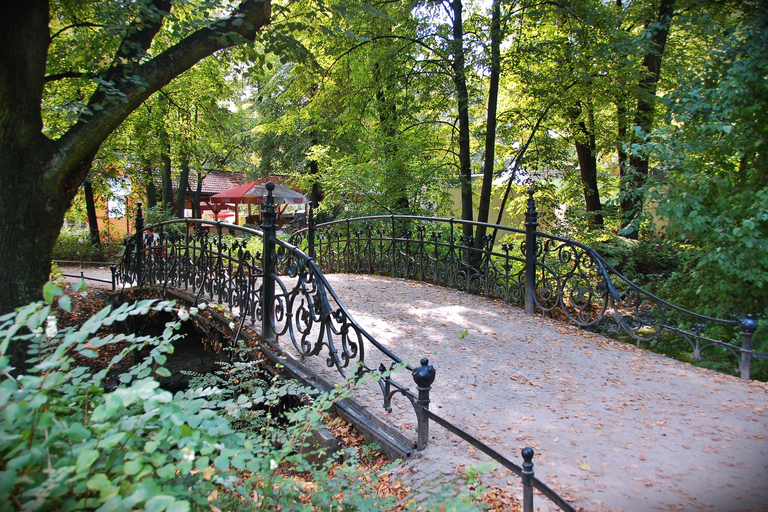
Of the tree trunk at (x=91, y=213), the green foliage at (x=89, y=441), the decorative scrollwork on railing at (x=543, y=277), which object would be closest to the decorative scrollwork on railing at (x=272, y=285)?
the decorative scrollwork on railing at (x=543, y=277)

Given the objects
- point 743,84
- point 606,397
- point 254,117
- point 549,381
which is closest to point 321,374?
point 549,381

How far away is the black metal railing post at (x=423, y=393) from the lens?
3.15 metres

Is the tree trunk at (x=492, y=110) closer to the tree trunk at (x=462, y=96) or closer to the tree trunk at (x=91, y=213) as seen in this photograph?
the tree trunk at (x=462, y=96)

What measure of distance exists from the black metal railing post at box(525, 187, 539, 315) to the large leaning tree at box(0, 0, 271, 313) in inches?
180

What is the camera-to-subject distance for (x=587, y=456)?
3.30 metres

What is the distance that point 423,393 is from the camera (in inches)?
→ 126

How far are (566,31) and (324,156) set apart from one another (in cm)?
776

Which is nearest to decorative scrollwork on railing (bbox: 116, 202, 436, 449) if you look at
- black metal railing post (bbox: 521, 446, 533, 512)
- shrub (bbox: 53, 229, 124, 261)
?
black metal railing post (bbox: 521, 446, 533, 512)

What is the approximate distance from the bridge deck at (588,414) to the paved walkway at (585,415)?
10 millimetres

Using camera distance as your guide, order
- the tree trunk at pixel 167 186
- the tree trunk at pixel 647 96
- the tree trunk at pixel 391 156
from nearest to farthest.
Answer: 1. the tree trunk at pixel 647 96
2. the tree trunk at pixel 391 156
3. the tree trunk at pixel 167 186

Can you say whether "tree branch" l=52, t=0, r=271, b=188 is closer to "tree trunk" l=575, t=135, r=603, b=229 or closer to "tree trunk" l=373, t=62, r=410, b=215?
"tree trunk" l=373, t=62, r=410, b=215

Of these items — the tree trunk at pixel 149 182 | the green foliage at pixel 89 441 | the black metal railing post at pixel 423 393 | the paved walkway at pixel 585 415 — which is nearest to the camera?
the green foliage at pixel 89 441

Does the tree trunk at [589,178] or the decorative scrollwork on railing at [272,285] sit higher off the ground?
the tree trunk at [589,178]

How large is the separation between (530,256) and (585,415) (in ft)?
10.9
